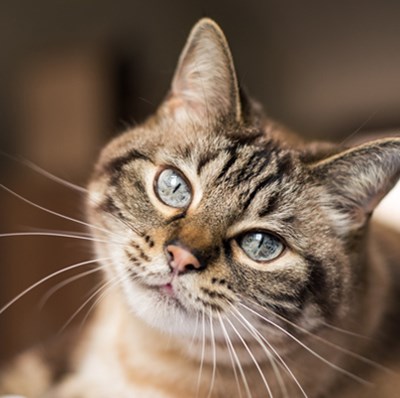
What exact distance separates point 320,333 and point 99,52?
243 centimetres

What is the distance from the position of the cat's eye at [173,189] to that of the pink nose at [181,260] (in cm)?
12

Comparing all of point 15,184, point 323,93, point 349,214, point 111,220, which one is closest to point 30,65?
point 15,184

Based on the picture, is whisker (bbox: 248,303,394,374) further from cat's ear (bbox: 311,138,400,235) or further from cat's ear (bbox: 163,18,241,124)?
cat's ear (bbox: 163,18,241,124)

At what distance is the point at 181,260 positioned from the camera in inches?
38.2

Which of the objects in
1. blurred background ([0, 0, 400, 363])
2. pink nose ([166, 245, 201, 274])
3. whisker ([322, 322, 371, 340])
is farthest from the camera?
blurred background ([0, 0, 400, 363])

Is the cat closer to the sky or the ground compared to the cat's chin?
closer to the sky

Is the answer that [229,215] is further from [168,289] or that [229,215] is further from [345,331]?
[345,331]

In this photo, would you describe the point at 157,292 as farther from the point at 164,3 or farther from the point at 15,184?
the point at 164,3

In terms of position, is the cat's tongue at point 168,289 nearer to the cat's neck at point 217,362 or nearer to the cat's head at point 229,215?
the cat's head at point 229,215

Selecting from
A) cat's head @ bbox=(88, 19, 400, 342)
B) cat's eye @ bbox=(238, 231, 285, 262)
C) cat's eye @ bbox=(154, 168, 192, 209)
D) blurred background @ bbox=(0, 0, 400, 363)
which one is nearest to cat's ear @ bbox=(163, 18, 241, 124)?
A: cat's head @ bbox=(88, 19, 400, 342)

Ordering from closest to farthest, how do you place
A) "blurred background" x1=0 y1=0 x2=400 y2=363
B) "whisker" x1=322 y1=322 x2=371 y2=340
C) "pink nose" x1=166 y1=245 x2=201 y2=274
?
"pink nose" x1=166 y1=245 x2=201 y2=274 → "whisker" x1=322 y1=322 x2=371 y2=340 → "blurred background" x1=0 y1=0 x2=400 y2=363

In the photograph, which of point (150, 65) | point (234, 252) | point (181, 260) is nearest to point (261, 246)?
point (234, 252)

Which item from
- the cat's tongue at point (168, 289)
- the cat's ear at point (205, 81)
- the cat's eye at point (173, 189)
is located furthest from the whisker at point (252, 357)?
the cat's ear at point (205, 81)

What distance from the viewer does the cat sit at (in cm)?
101
